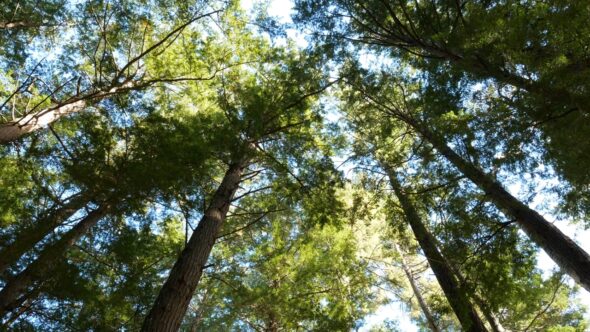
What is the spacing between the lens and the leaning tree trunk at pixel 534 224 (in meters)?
4.68

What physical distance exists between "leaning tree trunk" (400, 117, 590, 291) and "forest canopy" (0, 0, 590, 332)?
1.0 inches

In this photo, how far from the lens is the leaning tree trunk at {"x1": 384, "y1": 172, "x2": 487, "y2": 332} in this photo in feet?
17.7

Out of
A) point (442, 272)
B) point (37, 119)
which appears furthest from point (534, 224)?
point (37, 119)

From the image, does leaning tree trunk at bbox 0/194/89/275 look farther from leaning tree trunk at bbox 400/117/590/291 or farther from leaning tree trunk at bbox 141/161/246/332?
leaning tree trunk at bbox 400/117/590/291

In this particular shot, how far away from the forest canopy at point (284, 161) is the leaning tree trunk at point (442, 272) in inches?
1.4

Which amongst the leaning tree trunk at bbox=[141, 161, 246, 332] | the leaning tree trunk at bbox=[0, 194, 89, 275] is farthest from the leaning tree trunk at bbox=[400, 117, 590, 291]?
the leaning tree trunk at bbox=[0, 194, 89, 275]

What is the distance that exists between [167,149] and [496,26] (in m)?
4.44

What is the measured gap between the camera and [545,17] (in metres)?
3.76

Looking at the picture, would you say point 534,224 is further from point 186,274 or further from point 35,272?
point 35,272

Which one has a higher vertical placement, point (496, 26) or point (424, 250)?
point (424, 250)

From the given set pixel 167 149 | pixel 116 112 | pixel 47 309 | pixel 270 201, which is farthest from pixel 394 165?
pixel 47 309

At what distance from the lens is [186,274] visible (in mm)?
4512

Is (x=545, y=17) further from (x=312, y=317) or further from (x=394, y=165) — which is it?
(x=312, y=317)

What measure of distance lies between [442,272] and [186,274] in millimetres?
4872
